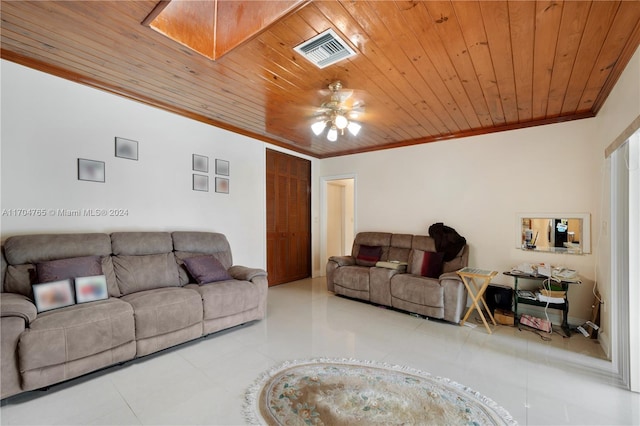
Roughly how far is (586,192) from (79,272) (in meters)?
5.35

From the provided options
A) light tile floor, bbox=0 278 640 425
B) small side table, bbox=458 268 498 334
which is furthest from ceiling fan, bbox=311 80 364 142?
light tile floor, bbox=0 278 640 425

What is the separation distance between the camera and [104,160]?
2.96 metres

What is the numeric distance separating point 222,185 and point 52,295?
2.27 m

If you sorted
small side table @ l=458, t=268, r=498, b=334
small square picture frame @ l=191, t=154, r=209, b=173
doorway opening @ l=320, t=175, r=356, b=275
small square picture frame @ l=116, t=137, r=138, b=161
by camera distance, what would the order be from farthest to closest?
doorway opening @ l=320, t=175, r=356, b=275 → small square picture frame @ l=191, t=154, r=209, b=173 → small side table @ l=458, t=268, r=498, b=334 → small square picture frame @ l=116, t=137, r=138, b=161

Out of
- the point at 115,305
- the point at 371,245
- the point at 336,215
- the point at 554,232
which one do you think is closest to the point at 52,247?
the point at 115,305

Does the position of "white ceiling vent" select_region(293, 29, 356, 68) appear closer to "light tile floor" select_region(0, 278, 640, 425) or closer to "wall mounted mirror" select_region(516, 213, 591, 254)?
"light tile floor" select_region(0, 278, 640, 425)

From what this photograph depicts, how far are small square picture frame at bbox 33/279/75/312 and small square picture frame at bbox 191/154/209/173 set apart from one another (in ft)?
6.30

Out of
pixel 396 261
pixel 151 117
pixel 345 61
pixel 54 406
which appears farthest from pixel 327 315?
pixel 151 117

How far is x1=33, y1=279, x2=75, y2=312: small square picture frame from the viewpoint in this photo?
7.02 feet

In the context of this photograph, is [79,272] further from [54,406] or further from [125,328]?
[54,406]

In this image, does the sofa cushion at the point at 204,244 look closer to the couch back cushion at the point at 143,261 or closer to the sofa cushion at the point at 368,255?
the couch back cushion at the point at 143,261

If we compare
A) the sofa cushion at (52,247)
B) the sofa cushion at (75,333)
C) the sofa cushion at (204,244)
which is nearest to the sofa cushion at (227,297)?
the sofa cushion at (204,244)

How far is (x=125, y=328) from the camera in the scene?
227 cm

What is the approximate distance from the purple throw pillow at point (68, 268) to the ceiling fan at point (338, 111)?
2.51 m
